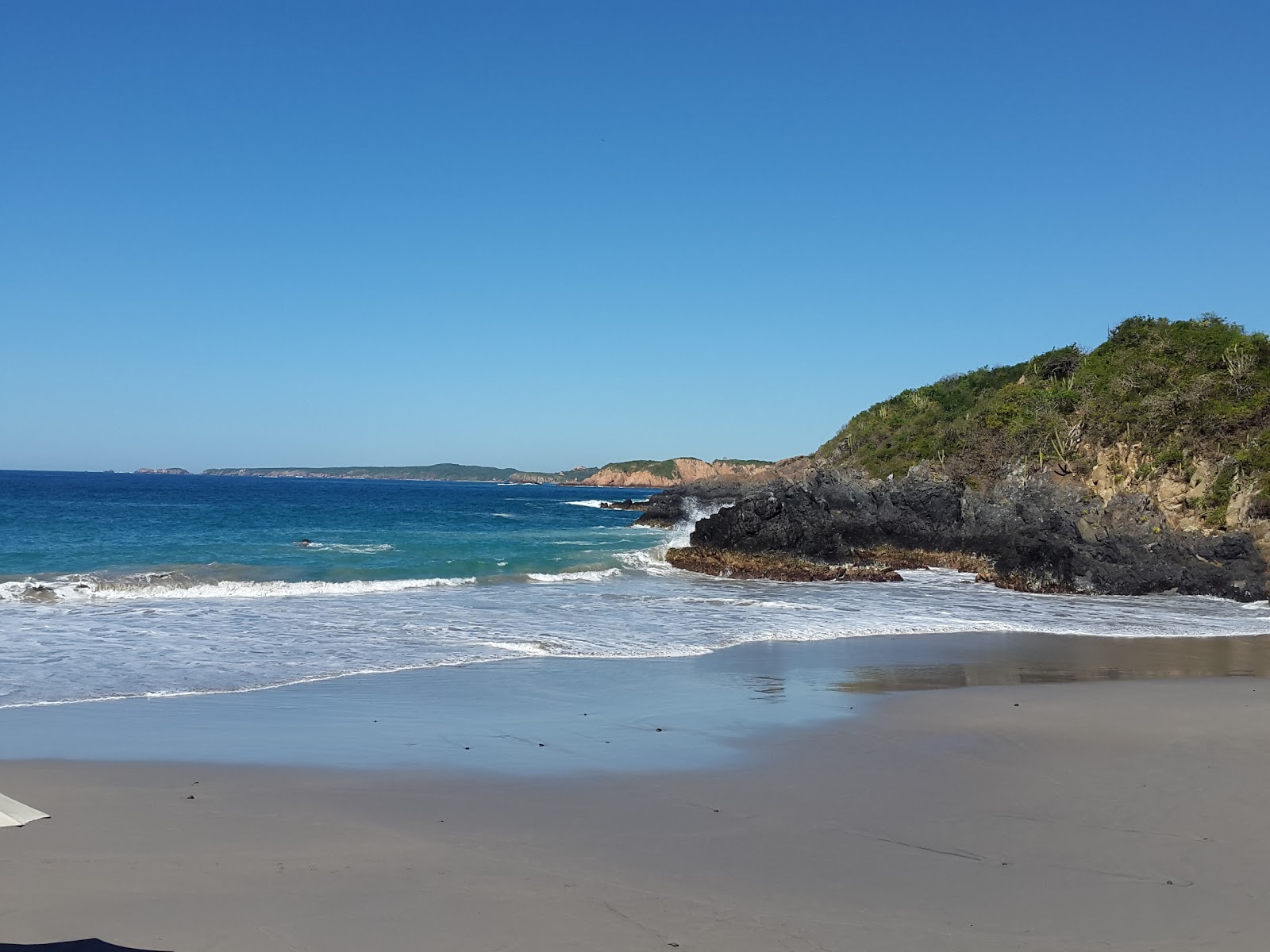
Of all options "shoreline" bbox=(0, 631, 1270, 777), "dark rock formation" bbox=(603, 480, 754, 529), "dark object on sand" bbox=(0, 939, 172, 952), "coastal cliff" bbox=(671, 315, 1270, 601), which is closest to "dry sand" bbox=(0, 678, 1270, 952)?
"dark object on sand" bbox=(0, 939, 172, 952)

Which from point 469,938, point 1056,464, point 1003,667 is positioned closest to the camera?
point 469,938

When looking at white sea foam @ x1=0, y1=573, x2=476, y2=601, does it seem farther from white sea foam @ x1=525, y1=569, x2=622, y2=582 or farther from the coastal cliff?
the coastal cliff

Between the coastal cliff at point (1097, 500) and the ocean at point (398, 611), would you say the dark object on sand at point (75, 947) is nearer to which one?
the ocean at point (398, 611)

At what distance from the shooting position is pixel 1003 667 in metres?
12.3

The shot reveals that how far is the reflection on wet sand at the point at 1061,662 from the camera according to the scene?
449 inches

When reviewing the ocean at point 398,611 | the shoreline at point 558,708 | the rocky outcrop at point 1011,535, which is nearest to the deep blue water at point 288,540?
the ocean at point 398,611

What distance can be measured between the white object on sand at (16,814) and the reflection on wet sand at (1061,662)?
7.73 m

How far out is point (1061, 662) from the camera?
506 inches

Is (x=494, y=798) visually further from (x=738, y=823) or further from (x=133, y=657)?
(x=133, y=657)

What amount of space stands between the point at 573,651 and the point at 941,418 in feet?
153

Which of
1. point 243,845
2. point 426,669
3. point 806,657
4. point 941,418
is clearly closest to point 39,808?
point 243,845

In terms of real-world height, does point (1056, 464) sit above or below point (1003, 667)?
above

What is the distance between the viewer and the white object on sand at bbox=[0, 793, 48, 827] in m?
5.56

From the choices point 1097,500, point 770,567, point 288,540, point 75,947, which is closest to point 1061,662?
point 75,947
